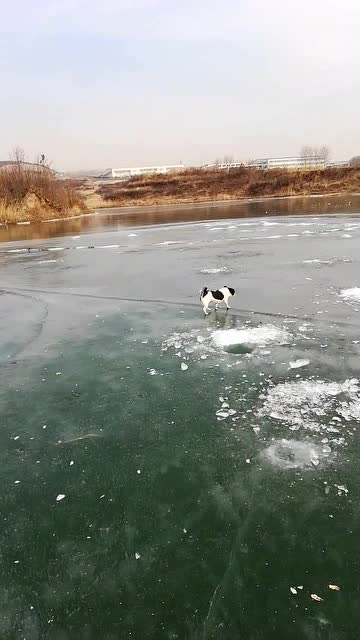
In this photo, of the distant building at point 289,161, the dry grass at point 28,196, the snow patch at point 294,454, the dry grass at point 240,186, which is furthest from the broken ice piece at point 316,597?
the distant building at point 289,161

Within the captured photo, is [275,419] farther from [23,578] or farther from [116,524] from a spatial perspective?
[23,578]

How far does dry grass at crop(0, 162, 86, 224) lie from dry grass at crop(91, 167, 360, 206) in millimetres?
23973

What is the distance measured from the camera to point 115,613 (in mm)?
2480

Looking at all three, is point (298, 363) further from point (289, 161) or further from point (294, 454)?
point (289, 161)

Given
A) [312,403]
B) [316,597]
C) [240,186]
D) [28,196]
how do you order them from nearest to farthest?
[316,597], [312,403], [28,196], [240,186]

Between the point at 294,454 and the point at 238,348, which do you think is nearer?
the point at 294,454

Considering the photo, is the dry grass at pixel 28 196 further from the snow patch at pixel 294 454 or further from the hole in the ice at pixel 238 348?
the snow patch at pixel 294 454

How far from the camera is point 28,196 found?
114 ft

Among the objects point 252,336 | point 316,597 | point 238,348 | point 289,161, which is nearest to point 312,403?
point 238,348

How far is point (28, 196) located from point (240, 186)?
39286mm

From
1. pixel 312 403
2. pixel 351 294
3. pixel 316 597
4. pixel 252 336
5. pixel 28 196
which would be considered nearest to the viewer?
pixel 316 597

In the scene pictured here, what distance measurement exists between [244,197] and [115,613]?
62.1 meters

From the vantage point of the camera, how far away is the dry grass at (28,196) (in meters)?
33.8

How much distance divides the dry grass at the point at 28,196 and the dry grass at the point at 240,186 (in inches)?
944
